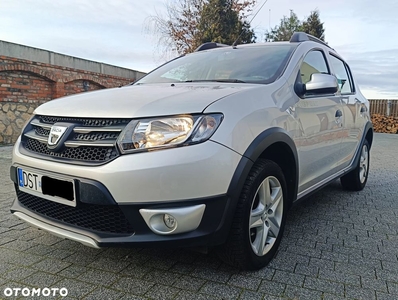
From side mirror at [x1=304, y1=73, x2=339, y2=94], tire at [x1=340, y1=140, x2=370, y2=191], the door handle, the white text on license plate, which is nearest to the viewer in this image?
the white text on license plate

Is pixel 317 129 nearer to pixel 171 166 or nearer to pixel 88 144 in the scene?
pixel 171 166

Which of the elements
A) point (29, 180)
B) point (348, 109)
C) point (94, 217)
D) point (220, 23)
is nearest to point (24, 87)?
point (29, 180)

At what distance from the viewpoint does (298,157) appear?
2.78m

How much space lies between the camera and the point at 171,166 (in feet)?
6.16

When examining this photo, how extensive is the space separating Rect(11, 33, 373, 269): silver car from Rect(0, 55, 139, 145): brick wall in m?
7.00

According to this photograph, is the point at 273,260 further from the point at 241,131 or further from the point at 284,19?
the point at 284,19

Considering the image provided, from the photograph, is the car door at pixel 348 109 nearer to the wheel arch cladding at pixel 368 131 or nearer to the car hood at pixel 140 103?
the wheel arch cladding at pixel 368 131

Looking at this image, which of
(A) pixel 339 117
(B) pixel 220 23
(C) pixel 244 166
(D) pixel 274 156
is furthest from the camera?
(B) pixel 220 23

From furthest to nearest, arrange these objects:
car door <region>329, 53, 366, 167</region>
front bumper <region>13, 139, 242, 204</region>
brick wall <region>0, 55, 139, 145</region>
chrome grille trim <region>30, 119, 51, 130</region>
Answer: brick wall <region>0, 55, 139, 145</region>
car door <region>329, 53, 366, 167</region>
chrome grille trim <region>30, 119, 51, 130</region>
front bumper <region>13, 139, 242, 204</region>

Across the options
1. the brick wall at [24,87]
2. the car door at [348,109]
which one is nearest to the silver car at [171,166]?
the car door at [348,109]

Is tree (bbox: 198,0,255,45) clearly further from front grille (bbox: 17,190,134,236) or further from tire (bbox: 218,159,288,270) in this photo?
front grille (bbox: 17,190,134,236)

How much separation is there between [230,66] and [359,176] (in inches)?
105

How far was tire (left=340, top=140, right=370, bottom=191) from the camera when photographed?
4.64 metres

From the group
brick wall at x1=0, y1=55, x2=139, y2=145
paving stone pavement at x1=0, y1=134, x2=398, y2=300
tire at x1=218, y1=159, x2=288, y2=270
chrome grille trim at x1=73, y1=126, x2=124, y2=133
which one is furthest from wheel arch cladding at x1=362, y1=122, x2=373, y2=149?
brick wall at x1=0, y1=55, x2=139, y2=145
